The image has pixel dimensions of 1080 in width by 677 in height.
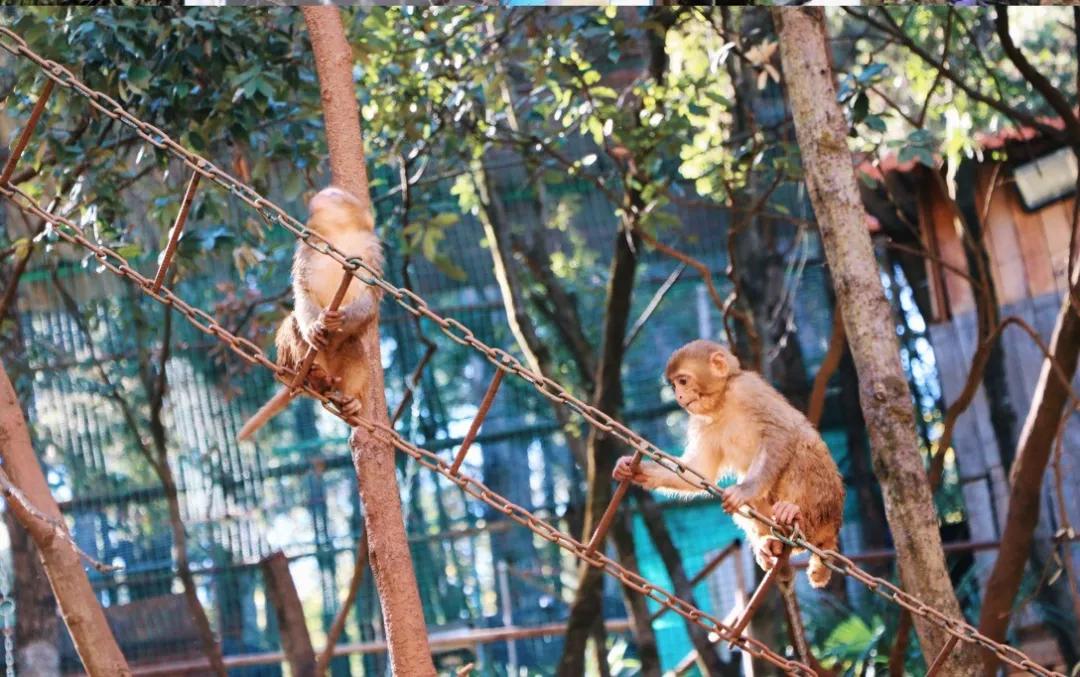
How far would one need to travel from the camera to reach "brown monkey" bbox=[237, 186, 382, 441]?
4188 mm

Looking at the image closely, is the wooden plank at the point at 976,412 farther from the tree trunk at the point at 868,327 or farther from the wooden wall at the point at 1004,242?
the tree trunk at the point at 868,327

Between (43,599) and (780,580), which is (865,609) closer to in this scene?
(780,580)

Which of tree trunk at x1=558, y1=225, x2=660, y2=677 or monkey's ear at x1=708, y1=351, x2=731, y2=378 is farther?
tree trunk at x1=558, y1=225, x2=660, y2=677

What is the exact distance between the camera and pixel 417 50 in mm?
6441

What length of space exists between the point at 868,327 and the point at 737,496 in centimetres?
92

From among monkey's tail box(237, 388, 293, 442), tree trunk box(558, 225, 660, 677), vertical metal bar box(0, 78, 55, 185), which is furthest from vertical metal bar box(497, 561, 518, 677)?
vertical metal bar box(0, 78, 55, 185)

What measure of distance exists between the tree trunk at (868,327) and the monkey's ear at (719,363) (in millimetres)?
459

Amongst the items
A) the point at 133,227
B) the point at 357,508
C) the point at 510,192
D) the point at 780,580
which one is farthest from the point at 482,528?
the point at 780,580

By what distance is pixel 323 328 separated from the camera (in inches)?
159

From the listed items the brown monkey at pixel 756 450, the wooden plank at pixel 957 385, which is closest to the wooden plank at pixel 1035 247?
the wooden plank at pixel 957 385

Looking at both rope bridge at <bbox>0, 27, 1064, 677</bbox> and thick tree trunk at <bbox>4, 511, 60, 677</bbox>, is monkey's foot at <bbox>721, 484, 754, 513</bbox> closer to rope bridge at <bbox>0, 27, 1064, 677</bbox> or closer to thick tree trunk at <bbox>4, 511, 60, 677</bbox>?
rope bridge at <bbox>0, 27, 1064, 677</bbox>

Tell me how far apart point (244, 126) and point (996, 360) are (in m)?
4.25

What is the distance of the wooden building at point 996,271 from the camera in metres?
7.13

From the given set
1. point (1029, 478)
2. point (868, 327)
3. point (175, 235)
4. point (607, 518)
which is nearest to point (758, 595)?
point (607, 518)
